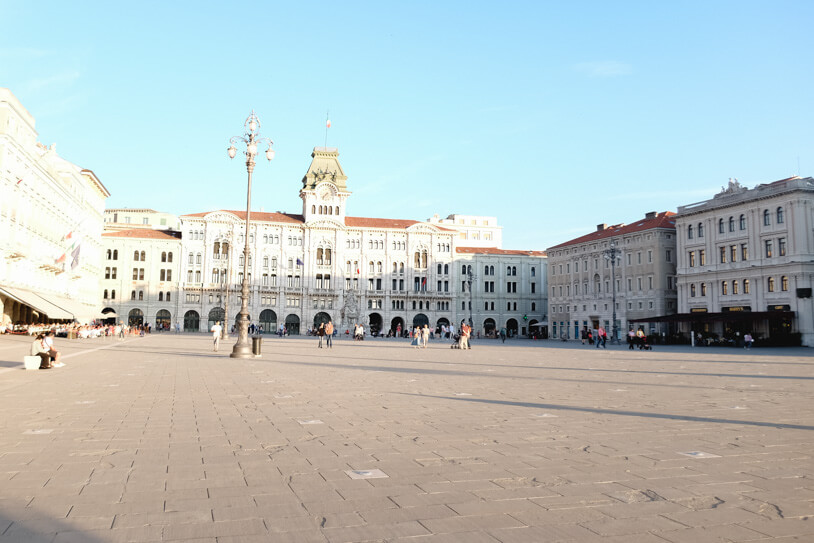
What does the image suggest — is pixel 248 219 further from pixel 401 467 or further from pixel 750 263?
pixel 750 263

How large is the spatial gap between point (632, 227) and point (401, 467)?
76.2 metres

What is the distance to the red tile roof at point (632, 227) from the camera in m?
71.9

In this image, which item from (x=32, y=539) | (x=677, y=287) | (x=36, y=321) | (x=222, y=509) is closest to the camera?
(x=32, y=539)

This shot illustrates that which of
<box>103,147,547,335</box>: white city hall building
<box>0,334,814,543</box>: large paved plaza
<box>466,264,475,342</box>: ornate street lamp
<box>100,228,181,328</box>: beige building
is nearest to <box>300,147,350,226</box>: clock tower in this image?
<box>103,147,547,335</box>: white city hall building

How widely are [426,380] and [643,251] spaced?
6203cm

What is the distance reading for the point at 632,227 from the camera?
76.9m

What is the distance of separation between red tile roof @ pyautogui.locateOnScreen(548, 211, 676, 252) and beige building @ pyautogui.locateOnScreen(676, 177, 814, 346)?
3.57 m

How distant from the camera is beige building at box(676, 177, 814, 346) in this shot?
176 feet

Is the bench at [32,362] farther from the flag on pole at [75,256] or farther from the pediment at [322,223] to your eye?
the pediment at [322,223]

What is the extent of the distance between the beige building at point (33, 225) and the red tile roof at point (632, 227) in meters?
58.9

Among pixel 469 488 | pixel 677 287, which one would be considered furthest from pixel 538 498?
pixel 677 287

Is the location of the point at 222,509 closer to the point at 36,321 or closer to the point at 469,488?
the point at 469,488

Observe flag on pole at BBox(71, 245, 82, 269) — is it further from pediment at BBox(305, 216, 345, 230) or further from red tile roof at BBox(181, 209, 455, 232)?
pediment at BBox(305, 216, 345, 230)

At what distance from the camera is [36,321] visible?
5112 centimetres
